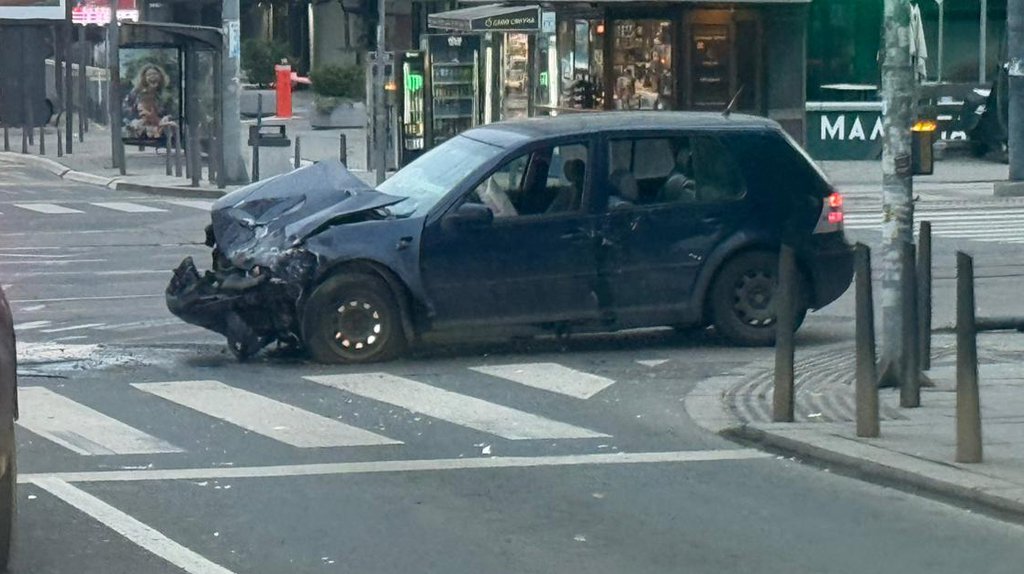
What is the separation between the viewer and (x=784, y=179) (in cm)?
1327

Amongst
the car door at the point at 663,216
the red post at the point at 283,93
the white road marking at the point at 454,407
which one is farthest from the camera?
the red post at the point at 283,93

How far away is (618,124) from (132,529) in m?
6.14

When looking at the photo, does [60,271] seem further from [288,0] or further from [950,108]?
[288,0]

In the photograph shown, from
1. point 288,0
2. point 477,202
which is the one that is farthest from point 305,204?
point 288,0

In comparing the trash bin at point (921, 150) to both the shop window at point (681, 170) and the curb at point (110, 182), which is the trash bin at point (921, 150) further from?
the curb at point (110, 182)

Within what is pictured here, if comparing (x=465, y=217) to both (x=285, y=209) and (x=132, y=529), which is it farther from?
(x=132, y=529)

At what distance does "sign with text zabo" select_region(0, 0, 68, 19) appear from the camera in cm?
4769

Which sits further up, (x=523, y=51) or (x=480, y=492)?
(x=523, y=51)

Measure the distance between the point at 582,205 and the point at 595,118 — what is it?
2.55ft

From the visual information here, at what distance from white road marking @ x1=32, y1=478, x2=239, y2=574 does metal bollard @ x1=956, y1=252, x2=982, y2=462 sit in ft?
12.8

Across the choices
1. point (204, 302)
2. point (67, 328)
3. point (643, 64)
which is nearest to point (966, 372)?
point (204, 302)

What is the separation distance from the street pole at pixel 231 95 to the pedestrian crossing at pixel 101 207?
5.99 feet

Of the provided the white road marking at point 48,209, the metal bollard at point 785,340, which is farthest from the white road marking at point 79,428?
the white road marking at point 48,209

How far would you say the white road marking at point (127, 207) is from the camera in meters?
25.8
